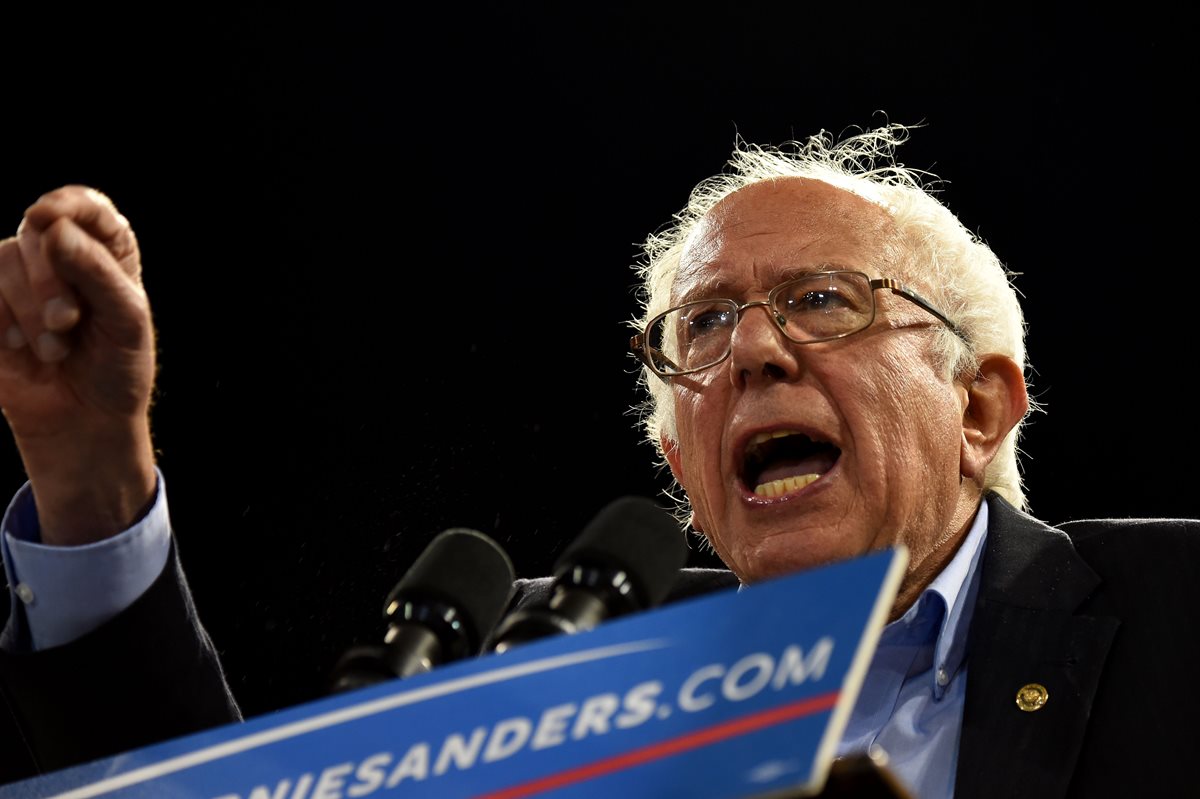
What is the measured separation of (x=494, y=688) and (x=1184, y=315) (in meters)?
2.79

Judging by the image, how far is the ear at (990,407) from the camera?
2.24 metres

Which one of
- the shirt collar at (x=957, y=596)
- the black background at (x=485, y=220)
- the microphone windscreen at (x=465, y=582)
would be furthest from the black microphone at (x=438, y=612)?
the black background at (x=485, y=220)

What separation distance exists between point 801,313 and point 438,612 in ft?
4.22

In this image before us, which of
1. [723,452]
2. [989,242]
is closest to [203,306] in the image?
[723,452]

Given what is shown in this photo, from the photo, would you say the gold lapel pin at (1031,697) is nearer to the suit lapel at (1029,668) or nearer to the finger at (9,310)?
the suit lapel at (1029,668)

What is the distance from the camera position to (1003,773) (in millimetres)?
1671

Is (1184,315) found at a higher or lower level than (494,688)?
lower

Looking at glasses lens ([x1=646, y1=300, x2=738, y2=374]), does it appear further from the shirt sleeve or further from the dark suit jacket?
the shirt sleeve

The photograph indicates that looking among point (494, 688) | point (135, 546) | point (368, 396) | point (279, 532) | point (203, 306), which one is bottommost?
point (279, 532)

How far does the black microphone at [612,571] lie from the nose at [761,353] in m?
1.07

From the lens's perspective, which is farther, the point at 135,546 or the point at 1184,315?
the point at 1184,315

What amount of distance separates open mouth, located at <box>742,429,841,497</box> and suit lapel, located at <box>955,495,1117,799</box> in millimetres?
314

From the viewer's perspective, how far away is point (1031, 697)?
1.75 meters

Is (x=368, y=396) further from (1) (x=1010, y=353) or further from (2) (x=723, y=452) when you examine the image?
(1) (x=1010, y=353)
